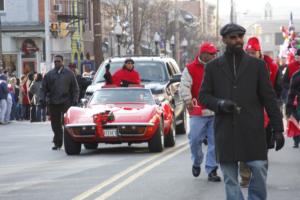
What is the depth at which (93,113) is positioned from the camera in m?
17.4

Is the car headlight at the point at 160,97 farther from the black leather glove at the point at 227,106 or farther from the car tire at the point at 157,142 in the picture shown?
the black leather glove at the point at 227,106

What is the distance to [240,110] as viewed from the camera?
7.98 m

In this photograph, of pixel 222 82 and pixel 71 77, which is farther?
pixel 71 77

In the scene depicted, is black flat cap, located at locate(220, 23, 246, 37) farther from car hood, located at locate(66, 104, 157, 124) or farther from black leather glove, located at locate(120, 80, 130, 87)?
black leather glove, located at locate(120, 80, 130, 87)

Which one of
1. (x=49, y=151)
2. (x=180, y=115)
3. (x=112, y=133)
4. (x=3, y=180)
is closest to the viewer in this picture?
(x=3, y=180)

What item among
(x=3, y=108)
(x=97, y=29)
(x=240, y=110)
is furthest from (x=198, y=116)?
(x=97, y=29)

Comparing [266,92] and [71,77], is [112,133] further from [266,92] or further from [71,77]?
[266,92]

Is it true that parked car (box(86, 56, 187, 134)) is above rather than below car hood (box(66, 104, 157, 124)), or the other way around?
above

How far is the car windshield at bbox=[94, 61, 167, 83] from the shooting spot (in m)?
22.2

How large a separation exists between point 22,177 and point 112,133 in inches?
138

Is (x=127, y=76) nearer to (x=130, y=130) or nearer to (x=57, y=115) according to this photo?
(x=57, y=115)

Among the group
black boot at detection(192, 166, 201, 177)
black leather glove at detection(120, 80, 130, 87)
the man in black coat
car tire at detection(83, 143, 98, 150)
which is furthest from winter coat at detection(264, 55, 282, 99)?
black leather glove at detection(120, 80, 130, 87)

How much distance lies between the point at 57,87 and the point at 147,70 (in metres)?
4.02

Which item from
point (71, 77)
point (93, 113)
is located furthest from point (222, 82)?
point (71, 77)
